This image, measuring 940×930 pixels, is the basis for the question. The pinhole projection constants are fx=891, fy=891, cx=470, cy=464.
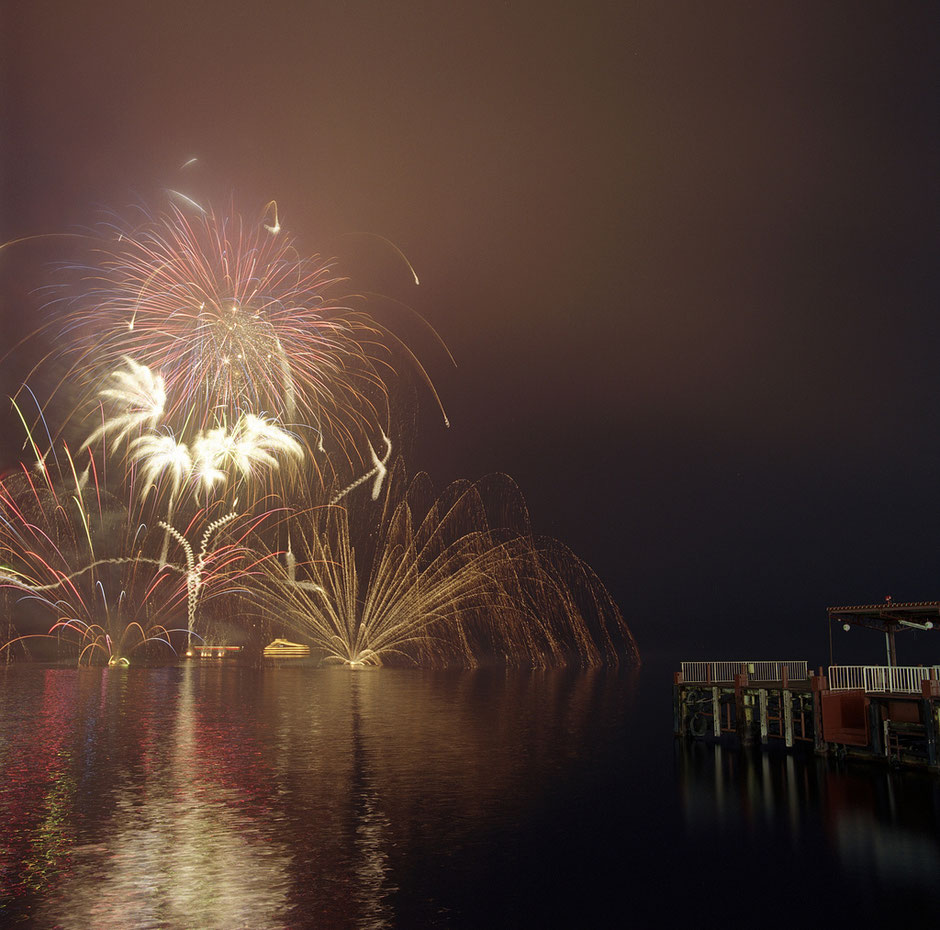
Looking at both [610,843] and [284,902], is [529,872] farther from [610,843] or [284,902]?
[284,902]

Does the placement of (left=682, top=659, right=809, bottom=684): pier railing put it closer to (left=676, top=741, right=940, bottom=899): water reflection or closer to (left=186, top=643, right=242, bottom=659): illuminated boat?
(left=676, top=741, right=940, bottom=899): water reflection

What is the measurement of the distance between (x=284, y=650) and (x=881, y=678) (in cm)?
15552

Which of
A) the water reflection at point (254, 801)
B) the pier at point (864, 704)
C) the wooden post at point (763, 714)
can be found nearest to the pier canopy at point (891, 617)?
the pier at point (864, 704)

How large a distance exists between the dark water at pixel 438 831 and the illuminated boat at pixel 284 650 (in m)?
126

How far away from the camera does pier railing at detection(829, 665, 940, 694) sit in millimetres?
40787

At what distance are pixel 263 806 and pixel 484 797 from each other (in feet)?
28.5

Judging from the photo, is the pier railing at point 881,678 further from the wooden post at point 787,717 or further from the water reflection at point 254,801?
the water reflection at point 254,801

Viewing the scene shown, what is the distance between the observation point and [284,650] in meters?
184

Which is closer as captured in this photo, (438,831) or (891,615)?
(438,831)

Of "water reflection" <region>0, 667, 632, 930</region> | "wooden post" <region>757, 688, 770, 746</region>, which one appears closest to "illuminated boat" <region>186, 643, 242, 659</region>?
"water reflection" <region>0, 667, 632, 930</region>

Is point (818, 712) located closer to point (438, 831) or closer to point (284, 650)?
point (438, 831)

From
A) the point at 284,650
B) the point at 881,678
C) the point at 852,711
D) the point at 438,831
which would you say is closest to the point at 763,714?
the point at 852,711

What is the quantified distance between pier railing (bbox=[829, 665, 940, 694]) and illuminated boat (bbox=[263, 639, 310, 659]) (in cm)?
15208

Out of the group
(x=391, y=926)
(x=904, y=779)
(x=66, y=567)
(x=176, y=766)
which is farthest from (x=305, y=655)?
(x=391, y=926)
